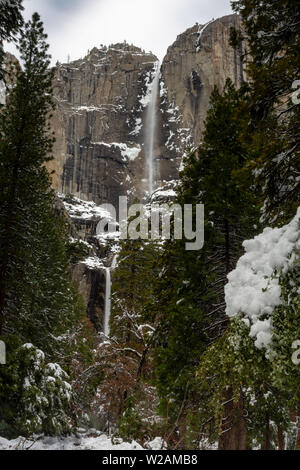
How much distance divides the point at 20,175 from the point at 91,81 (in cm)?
12761

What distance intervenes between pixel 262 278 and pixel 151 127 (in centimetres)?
12026

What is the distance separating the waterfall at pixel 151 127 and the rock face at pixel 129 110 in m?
1.27

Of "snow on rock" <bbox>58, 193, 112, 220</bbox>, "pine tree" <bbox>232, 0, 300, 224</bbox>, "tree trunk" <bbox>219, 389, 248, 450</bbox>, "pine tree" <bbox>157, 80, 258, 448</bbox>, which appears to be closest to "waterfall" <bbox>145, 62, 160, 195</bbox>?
"snow on rock" <bbox>58, 193, 112, 220</bbox>

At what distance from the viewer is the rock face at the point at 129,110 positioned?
102 m

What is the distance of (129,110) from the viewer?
121750 mm

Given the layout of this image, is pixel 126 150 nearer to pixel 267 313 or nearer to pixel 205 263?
pixel 205 263

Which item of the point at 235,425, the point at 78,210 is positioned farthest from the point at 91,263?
the point at 235,425

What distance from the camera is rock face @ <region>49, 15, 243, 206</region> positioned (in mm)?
102250

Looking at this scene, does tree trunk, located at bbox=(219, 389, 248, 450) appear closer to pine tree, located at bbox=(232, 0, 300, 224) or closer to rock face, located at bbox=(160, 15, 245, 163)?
pine tree, located at bbox=(232, 0, 300, 224)

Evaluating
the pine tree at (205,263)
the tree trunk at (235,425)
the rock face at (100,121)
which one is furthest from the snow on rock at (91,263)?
the rock face at (100,121)

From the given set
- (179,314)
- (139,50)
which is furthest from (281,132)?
(139,50)

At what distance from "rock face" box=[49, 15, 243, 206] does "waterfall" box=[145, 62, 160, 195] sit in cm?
127

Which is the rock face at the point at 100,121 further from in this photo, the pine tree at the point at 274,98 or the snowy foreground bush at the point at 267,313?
the snowy foreground bush at the point at 267,313
